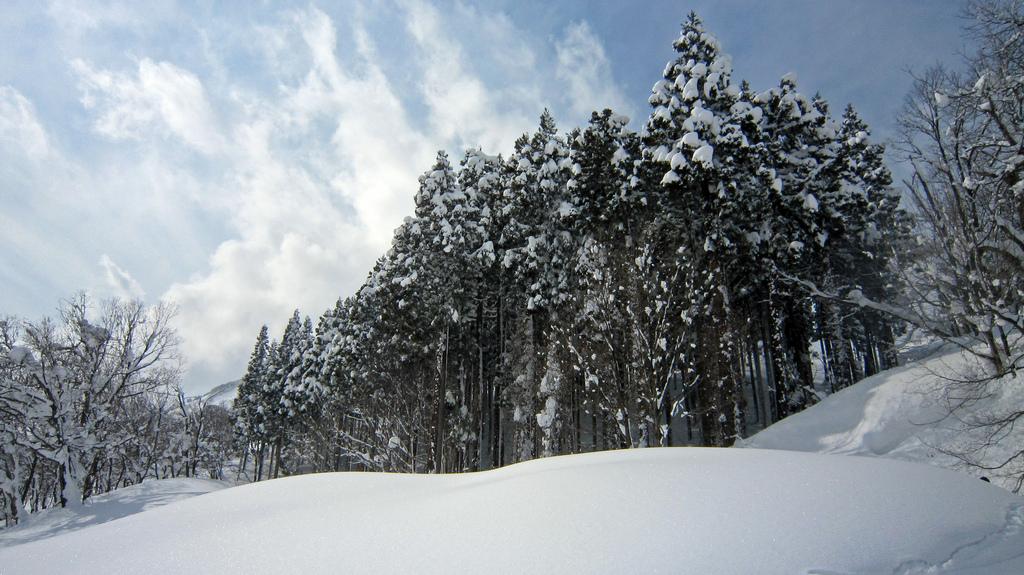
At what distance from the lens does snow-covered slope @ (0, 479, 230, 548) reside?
17.8 meters

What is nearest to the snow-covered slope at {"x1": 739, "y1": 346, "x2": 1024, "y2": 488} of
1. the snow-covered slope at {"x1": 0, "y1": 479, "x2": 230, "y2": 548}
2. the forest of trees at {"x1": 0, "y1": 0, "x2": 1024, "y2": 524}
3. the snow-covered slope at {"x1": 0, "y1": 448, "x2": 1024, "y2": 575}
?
the forest of trees at {"x1": 0, "y1": 0, "x2": 1024, "y2": 524}

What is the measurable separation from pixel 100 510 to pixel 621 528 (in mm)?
25233

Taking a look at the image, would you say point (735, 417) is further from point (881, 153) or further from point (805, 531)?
point (881, 153)

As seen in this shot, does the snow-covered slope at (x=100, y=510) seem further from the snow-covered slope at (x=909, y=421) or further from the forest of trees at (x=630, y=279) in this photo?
the snow-covered slope at (x=909, y=421)

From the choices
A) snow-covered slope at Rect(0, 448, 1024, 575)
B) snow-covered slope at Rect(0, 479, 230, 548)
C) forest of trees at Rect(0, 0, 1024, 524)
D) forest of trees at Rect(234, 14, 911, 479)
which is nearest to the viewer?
snow-covered slope at Rect(0, 448, 1024, 575)

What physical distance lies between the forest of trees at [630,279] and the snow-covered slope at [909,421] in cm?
247

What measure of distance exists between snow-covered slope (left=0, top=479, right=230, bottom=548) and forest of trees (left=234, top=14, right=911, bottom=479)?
7060 mm

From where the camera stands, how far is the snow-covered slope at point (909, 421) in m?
11.9

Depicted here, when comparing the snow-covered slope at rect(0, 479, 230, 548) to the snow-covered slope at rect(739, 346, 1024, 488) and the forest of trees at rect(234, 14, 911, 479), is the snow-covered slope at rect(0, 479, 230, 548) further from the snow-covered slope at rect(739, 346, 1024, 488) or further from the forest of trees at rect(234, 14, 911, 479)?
the snow-covered slope at rect(739, 346, 1024, 488)

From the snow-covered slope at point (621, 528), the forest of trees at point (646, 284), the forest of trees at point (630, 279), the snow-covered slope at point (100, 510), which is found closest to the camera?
the snow-covered slope at point (621, 528)

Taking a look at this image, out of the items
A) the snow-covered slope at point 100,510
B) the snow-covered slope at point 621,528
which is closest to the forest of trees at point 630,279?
the snow-covered slope at point 100,510

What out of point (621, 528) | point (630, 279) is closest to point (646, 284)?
point (630, 279)

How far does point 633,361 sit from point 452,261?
13.5m

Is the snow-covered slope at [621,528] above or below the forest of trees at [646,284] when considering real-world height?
below
